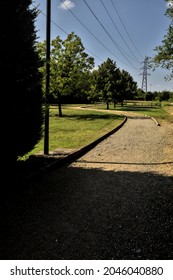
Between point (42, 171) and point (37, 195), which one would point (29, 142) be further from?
point (37, 195)

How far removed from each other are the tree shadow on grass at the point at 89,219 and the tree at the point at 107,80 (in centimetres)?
3725

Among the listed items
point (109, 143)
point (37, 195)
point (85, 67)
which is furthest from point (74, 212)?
point (85, 67)

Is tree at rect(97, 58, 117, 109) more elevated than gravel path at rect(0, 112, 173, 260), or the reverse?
tree at rect(97, 58, 117, 109)

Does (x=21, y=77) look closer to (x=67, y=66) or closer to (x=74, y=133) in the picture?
(x=74, y=133)

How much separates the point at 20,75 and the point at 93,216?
161 inches

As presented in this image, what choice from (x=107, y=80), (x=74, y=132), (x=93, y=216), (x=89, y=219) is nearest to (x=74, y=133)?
(x=74, y=132)

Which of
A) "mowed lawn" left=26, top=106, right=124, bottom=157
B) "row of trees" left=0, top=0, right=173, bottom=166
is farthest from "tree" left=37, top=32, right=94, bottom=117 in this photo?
"row of trees" left=0, top=0, right=173, bottom=166

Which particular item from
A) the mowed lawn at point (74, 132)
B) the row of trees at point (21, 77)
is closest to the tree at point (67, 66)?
the mowed lawn at point (74, 132)

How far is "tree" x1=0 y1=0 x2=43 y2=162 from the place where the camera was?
258 inches

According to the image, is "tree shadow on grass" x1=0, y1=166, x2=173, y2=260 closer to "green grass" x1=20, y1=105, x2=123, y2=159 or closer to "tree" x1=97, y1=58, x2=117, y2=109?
"green grass" x1=20, y1=105, x2=123, y2=159

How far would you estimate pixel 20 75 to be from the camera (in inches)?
276

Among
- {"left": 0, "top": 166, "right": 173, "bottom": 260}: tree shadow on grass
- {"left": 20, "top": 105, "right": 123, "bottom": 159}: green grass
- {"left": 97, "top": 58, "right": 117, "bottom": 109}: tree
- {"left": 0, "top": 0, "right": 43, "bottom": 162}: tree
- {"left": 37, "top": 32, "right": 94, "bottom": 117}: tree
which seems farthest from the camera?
{"left": 97, "top": 58, "right": 117, "bottom": 109}: tree

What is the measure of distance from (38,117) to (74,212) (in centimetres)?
345

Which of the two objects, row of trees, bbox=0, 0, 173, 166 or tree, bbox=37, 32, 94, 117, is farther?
tree, bbox=37, 32, 94, 117
